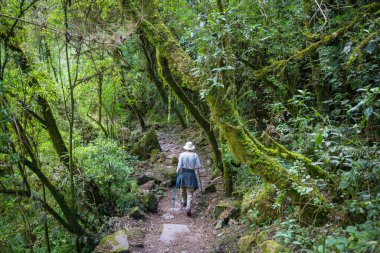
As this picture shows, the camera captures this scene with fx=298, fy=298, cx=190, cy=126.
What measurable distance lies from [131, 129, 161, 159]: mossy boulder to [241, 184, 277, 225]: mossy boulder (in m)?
7.96

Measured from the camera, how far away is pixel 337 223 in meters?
3.77

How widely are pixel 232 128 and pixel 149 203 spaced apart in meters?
4.23

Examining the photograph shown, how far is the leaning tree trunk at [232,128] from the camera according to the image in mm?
4066

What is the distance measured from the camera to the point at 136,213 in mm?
7723

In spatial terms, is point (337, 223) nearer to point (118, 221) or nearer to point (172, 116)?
point (118, 221)

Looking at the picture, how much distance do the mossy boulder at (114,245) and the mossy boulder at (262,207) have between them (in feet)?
8.28

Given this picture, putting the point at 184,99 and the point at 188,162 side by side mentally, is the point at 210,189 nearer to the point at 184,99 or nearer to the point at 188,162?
the point at 188,162

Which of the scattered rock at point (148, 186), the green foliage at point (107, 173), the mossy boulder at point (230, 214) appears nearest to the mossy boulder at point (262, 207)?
the mossy boulder at point (230, 214)

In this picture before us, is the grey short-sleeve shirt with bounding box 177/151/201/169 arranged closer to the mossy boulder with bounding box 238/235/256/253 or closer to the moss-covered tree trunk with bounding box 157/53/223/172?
the moss-covered tree trunk with bounding box 157/53/223/172

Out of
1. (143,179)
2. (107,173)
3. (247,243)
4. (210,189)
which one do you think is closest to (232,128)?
(247,243)

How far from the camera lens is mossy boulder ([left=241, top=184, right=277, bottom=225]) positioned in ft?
17.6

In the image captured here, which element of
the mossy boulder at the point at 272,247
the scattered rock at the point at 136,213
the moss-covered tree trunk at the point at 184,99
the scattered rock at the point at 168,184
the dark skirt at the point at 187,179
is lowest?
the scattered rock at the point at 136,213

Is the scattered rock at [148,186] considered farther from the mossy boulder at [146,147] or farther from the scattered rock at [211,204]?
the mossy boulder at [146,147]

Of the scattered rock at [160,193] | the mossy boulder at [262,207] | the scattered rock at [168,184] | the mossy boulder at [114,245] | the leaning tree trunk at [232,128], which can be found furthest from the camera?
the scattered rock at [168,184]
